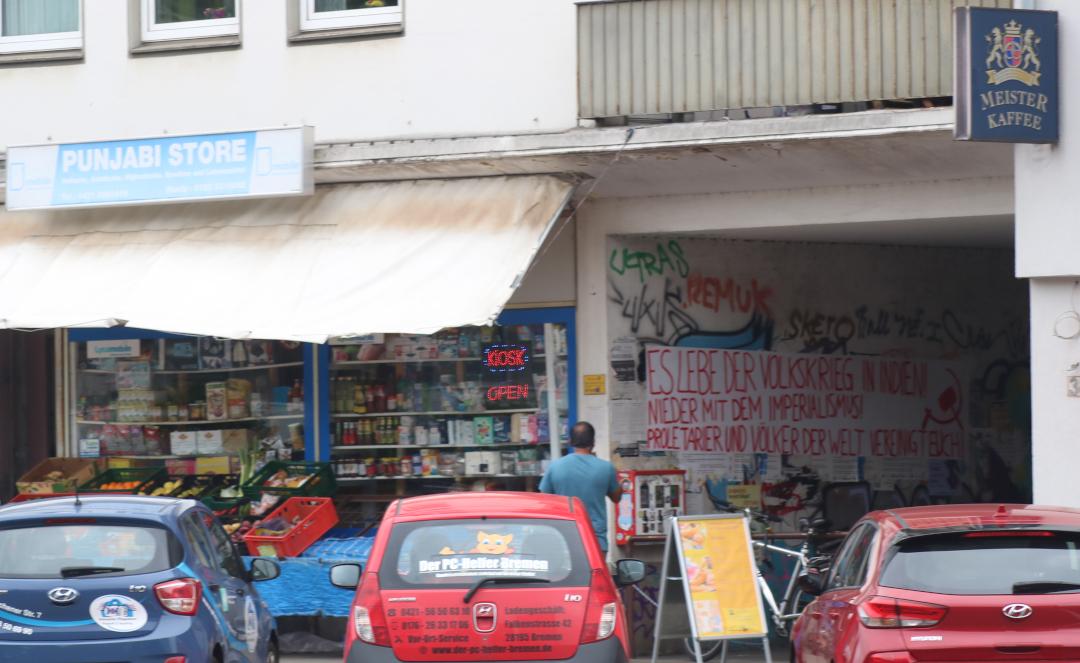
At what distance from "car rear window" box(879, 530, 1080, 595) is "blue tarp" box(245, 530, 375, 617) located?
21.4ft

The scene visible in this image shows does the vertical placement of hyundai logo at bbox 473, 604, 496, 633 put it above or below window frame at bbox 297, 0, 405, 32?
below

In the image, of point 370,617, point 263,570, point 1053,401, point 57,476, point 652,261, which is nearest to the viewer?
point 370,617

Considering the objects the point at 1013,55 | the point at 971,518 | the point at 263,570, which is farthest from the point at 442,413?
the point at 971,518

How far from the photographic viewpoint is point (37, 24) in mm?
15016

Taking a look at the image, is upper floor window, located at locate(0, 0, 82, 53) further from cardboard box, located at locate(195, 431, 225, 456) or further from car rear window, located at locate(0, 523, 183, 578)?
car rear window, located at locate(0, 523, 183, 578)

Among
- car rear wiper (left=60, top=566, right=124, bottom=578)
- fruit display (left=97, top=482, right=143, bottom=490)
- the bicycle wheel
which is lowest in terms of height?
the bicycle wheel

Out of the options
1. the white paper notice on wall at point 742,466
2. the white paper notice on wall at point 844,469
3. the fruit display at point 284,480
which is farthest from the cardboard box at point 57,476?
the white paper notice on wall at point 844,469

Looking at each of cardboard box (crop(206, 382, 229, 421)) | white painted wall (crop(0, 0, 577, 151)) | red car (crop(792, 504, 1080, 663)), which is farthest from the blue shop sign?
cardboard box (crop(206, 382, 229, 421))

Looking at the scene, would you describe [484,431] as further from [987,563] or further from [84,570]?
[987,563]

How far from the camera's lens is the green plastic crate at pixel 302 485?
14.4 metres

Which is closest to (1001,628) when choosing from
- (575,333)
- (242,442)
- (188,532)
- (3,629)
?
(188,532)

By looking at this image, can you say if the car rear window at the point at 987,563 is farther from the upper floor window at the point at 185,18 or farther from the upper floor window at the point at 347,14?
the upper floor window at the point at 185,18

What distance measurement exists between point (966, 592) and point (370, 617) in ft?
9.57

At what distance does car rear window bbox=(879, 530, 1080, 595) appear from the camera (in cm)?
740
